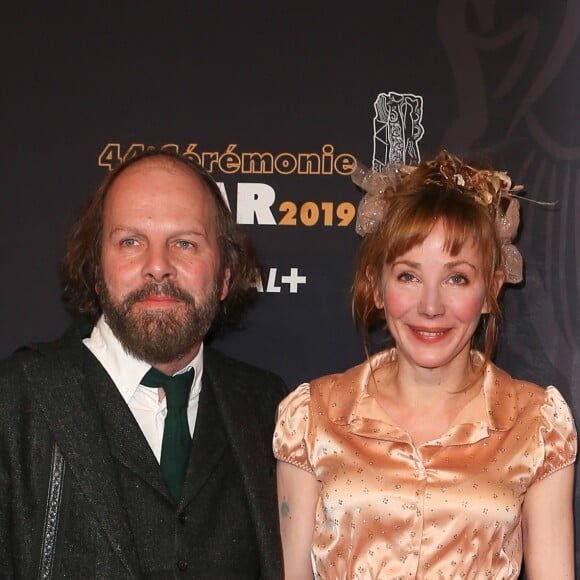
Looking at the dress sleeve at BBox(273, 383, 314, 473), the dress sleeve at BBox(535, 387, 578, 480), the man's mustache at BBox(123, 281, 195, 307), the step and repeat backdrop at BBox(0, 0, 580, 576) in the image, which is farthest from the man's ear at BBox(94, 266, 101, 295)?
the dress sleeve at BBox(535, 387, 578, 480)

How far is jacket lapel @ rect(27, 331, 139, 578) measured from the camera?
221 cm

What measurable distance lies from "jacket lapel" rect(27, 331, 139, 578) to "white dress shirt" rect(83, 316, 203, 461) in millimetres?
86

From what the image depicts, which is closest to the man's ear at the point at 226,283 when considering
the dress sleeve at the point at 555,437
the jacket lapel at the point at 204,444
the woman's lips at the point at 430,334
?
the jacket lapel at the point at 204,444

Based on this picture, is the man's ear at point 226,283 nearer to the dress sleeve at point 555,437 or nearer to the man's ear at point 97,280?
the man's ear at point 97,280

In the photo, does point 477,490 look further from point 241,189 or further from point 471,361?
point 241,189

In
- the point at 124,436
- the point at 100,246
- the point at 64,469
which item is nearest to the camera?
the point at 64,469

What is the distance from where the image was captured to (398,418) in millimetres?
2484

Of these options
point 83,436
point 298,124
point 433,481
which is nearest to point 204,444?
point 83,436

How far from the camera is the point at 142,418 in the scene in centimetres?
244

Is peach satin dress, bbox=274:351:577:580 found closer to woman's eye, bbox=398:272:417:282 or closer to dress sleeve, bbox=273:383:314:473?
dress sleeve, bbox=273:383:314:473

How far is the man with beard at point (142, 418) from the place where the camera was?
2.22 metres

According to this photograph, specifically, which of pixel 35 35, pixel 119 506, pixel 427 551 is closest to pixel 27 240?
pixel 35 35

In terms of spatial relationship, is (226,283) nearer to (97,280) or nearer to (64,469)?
(97,280)

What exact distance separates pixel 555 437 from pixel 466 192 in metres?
Result: 0.63
